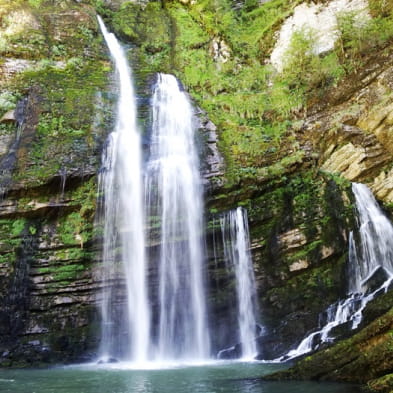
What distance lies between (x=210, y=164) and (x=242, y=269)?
399 centimetres

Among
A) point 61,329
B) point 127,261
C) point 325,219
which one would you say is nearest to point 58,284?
point 61,329

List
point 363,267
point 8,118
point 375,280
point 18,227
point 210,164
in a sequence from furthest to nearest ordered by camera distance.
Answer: point 8,118 → point 210,164 → point 18,227 → point 363,267 → point 375,280

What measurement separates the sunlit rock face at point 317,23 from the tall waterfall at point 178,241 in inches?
306

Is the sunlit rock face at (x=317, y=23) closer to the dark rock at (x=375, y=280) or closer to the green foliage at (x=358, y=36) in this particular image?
the green foliage at (x=358, y=36)

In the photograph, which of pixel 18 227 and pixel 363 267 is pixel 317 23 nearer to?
pixel 363 267

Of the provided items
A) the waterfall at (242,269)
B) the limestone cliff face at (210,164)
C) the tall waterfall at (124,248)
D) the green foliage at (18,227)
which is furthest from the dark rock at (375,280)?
the green foliage at (18,227)

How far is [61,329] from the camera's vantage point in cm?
1188

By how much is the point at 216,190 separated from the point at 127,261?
145 inches

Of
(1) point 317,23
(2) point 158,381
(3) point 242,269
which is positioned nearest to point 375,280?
(3) point 242,269

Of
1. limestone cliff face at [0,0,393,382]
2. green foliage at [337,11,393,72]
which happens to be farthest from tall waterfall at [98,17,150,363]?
green foliage at [337,11,393,72]

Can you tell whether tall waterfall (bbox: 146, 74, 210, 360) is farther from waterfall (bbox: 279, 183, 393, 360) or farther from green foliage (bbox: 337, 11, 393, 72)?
green foliage (bbox: 337, 11, 393, 72)

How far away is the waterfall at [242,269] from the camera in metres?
11.8

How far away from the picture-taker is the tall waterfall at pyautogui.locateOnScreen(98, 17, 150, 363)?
11977 mm

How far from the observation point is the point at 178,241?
12.9 m
